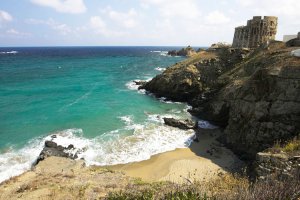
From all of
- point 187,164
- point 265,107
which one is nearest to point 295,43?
point 265,107

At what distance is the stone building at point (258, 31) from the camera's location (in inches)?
2078

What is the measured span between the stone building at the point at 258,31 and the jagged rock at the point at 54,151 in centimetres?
4046

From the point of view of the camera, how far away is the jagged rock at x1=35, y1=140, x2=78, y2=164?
2729 cm

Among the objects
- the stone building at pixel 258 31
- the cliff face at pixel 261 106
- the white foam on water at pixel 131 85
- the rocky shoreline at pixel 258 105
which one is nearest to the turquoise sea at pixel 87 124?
the white foam on water at pixel 131 85

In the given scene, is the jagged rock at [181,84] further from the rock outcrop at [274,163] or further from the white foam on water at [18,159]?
the rock outcrop at [274,163]

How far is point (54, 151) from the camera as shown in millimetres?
28234

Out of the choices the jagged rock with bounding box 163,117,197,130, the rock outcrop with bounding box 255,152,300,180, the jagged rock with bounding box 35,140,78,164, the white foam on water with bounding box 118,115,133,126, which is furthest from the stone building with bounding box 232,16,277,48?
the jagged rock with bounding box 35,140,78,164

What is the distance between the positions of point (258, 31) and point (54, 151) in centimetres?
4401

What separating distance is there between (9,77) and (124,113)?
4839 centimetres

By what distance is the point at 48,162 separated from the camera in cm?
2570

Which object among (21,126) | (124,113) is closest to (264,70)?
(124,113)

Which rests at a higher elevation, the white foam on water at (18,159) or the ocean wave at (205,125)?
the ocean wave at (205,125)

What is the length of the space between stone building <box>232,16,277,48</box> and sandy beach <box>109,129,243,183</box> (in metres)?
31.2

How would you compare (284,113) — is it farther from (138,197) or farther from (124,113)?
(124,113)
